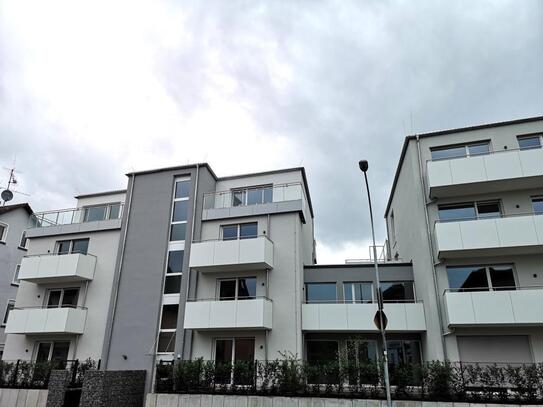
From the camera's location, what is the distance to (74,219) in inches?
822

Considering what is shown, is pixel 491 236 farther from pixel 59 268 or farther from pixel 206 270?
pixel 59 268

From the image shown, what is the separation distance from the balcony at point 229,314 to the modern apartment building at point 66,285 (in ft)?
16.1

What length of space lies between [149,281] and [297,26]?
12396mm

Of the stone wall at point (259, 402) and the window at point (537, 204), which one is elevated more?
the window at point (537, 204)

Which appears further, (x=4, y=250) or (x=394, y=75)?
(x=4, y=250)

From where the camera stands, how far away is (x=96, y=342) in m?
17.9

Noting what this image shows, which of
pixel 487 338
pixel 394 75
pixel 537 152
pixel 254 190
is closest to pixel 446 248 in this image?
pixel 487 338

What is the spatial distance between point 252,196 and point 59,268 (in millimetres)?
9635

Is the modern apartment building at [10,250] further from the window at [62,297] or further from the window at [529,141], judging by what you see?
the window at [529,141]

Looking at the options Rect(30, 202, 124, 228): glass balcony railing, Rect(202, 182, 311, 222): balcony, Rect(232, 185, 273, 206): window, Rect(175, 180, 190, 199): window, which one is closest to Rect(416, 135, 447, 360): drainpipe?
Rect(202, 182, 311, 222): balcony

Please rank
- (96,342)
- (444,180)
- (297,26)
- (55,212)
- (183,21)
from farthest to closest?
(55,212) < (96,342) < (444,180) < (297,26) < (183,21)

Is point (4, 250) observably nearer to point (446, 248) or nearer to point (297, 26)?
point (297, 26)

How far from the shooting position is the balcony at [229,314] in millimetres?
15578

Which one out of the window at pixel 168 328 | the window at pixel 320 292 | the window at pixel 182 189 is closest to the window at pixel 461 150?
the window at pixel 320 292
